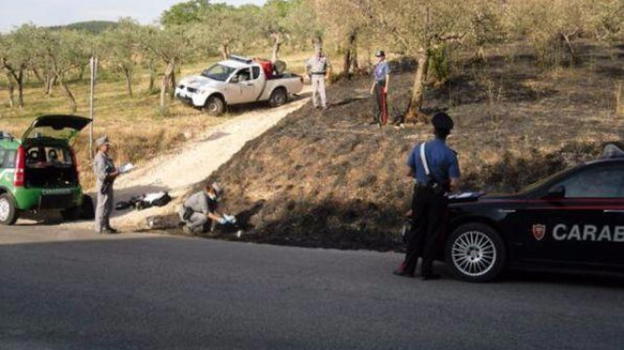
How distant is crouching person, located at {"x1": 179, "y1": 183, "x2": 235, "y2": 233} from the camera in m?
13.1

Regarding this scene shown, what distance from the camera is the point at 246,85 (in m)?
26.5

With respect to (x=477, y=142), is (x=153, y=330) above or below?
below

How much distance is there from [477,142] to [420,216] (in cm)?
649

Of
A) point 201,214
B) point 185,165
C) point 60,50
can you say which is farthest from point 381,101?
point 60,50

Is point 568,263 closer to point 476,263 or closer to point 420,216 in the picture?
point 476,263

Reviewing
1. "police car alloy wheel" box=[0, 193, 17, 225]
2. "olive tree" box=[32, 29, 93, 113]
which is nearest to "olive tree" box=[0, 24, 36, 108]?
"olive tree" box=[32, 29, 93, 113]

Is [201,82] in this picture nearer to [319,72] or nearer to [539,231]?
[319,72]

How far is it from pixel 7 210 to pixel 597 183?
11.6 m

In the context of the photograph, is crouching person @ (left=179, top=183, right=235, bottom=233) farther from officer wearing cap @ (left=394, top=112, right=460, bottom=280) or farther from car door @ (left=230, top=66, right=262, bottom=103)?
car door @ (left=230, top=66, right=262, bottom=103)

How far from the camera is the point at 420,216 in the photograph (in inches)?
327

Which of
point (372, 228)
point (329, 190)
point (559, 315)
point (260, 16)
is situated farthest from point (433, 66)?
point (260, 16)

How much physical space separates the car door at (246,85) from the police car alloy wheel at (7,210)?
40.0 ft

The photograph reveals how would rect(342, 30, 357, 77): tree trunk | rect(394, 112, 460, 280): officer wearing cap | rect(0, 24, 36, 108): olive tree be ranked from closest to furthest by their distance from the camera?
rect(394, 112, 460, 280): officer wearing cap
rect(342, 30, 357, 77): tree trunk
rect(0, 24, 36, 108): olive tree

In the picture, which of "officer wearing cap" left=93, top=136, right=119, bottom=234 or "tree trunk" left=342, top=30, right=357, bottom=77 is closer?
"officer wearing cap" left=93, top=136, right=119, bottom=234
